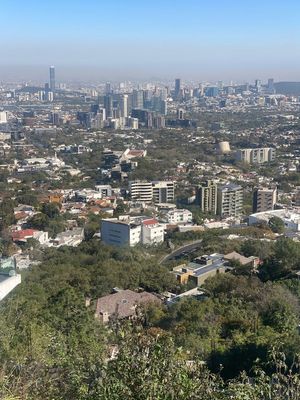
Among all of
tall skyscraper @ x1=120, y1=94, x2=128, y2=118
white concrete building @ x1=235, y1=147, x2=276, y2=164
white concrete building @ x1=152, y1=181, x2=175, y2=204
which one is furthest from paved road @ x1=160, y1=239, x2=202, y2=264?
tall skyscraper @ x1=120, y1=94, x2=128, y2=118

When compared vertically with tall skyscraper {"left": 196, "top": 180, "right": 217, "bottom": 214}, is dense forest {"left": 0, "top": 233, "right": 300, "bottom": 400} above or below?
above

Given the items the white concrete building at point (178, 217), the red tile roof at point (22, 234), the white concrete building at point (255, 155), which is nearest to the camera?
the red tile roof at point (22, 234)

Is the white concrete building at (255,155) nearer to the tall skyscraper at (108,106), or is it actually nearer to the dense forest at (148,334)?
the dense forest at (148,334)

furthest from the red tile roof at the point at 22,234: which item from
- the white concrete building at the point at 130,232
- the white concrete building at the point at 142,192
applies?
the white concrete building at the point at 142,192

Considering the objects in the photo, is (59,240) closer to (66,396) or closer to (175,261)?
(175,261)

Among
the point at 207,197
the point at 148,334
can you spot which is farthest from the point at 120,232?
the point at 148,334

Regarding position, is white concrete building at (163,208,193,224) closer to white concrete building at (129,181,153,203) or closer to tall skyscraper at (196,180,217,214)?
tall skyscraper at (196,180,217,214)

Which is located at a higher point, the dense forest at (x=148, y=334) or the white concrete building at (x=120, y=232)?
the dense forest at (x=148, y=334)
